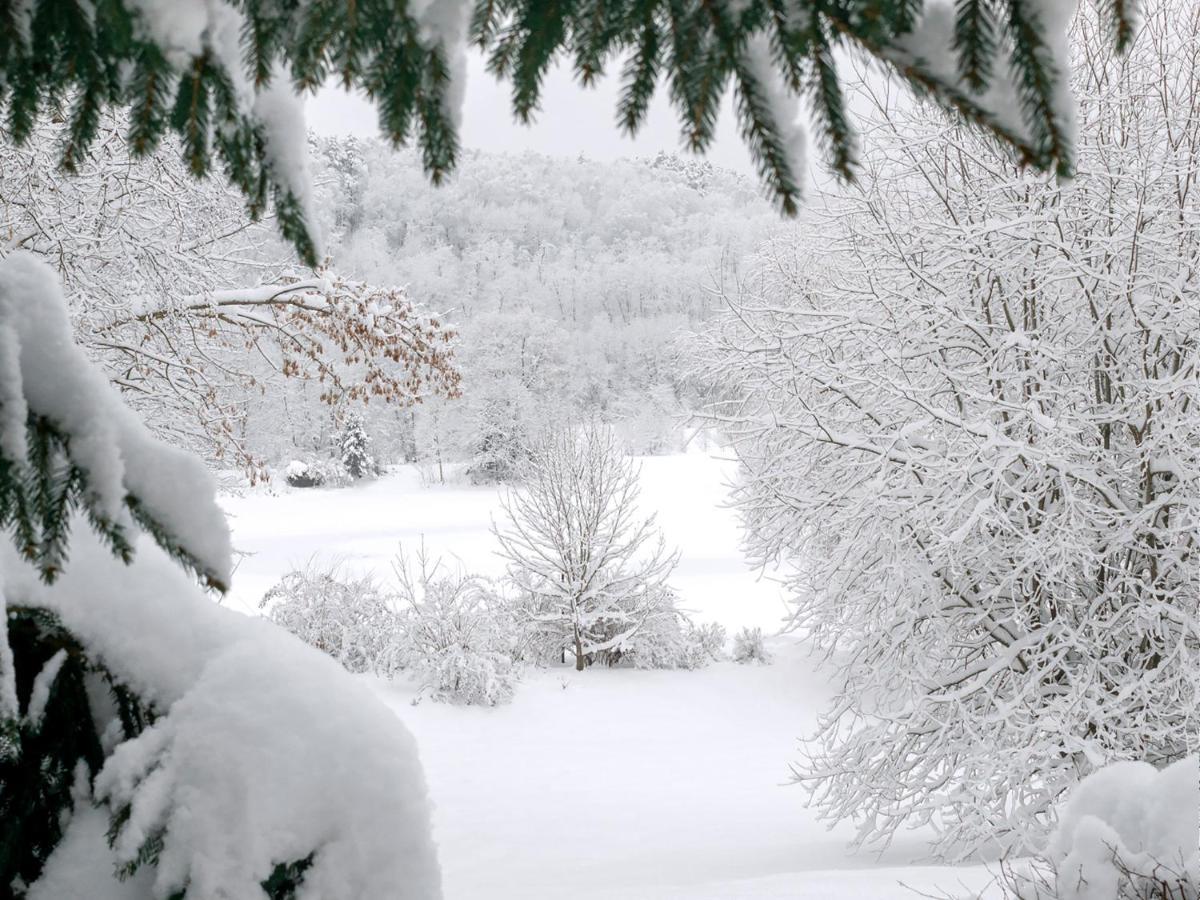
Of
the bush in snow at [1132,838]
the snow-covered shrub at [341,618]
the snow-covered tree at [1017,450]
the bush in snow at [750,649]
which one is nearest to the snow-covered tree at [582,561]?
the bush in snow at [750,649]

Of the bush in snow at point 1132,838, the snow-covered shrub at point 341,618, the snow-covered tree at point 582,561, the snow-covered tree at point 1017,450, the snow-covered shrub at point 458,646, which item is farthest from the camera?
the snow-covered tree at point 582,561

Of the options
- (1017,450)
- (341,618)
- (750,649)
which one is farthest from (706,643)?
(1017,450)

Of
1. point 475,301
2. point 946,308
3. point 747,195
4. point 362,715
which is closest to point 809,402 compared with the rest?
point 946,308

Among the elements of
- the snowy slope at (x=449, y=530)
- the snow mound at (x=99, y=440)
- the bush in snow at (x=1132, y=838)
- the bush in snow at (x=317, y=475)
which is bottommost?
the snowy slope at (x=449, y=530)

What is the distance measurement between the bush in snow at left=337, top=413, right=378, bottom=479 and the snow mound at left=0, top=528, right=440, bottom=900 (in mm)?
33632

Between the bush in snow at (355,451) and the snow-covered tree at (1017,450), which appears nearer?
the snow-covered tree at (1017,450)

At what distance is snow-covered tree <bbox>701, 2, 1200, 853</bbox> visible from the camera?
17.6 ft

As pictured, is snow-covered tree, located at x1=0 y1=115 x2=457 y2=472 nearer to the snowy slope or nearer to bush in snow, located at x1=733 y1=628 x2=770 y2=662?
the snowy slope

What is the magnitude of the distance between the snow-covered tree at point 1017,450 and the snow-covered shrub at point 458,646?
21.3ft

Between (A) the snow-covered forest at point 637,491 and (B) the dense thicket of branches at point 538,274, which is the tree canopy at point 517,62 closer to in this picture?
(A) the snow-covered forest at point 637,491

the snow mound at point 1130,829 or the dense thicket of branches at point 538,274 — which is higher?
the dense thicket of branches at point 538,274

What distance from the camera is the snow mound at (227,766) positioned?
118cm

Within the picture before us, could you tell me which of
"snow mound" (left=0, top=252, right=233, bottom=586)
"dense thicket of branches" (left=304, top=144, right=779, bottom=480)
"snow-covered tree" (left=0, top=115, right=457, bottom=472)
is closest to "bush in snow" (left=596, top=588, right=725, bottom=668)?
"snow-covered tree" (left=0, top=115, right=457, bottom=472)

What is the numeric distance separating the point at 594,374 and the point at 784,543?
156 feet
